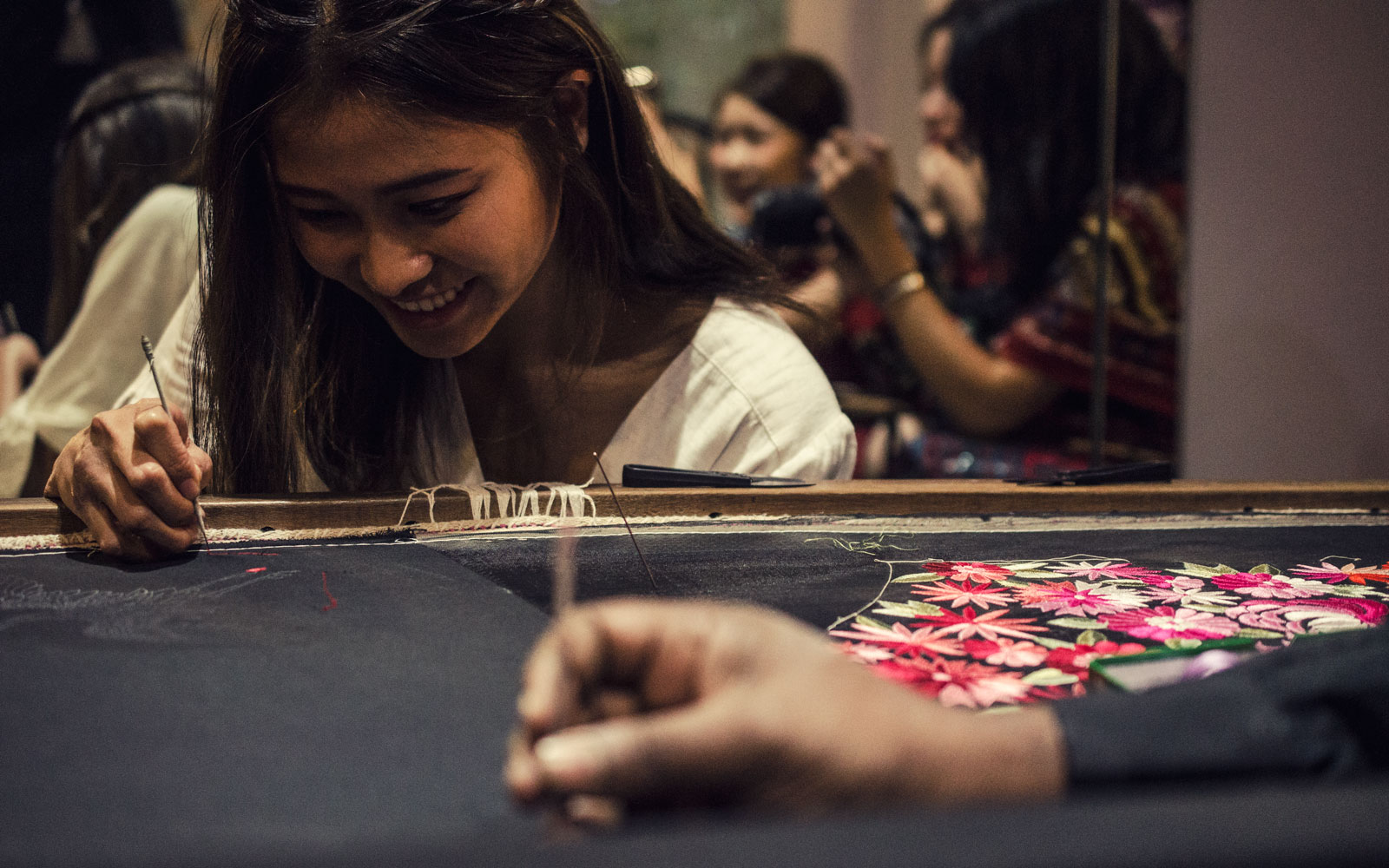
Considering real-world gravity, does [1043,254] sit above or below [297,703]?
above

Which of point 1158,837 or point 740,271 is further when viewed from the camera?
point 740,271

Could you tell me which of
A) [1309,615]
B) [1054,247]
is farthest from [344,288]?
[1054,247]

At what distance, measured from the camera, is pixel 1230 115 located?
1897 mm

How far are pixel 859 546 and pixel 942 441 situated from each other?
1.37 meters

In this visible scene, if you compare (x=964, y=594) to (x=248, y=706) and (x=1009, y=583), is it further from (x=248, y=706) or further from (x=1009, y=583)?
(x=248, y=706)

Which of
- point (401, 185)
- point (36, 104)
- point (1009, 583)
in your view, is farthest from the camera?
point (36, 104)

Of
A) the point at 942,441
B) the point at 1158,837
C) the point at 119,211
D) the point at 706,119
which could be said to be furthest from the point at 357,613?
the point at 706,119

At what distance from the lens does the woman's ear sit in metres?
0.99

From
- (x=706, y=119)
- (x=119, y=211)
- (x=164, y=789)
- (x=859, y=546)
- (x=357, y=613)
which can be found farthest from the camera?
(x=706, y=119)

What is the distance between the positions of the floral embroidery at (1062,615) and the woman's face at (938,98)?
1840 millimetres

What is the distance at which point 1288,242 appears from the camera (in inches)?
73.7

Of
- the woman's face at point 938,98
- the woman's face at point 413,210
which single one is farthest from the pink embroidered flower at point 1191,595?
the woman's face at point 938,98

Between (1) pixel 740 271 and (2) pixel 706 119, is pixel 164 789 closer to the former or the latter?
(1) pixel 740 271

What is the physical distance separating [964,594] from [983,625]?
65mm
